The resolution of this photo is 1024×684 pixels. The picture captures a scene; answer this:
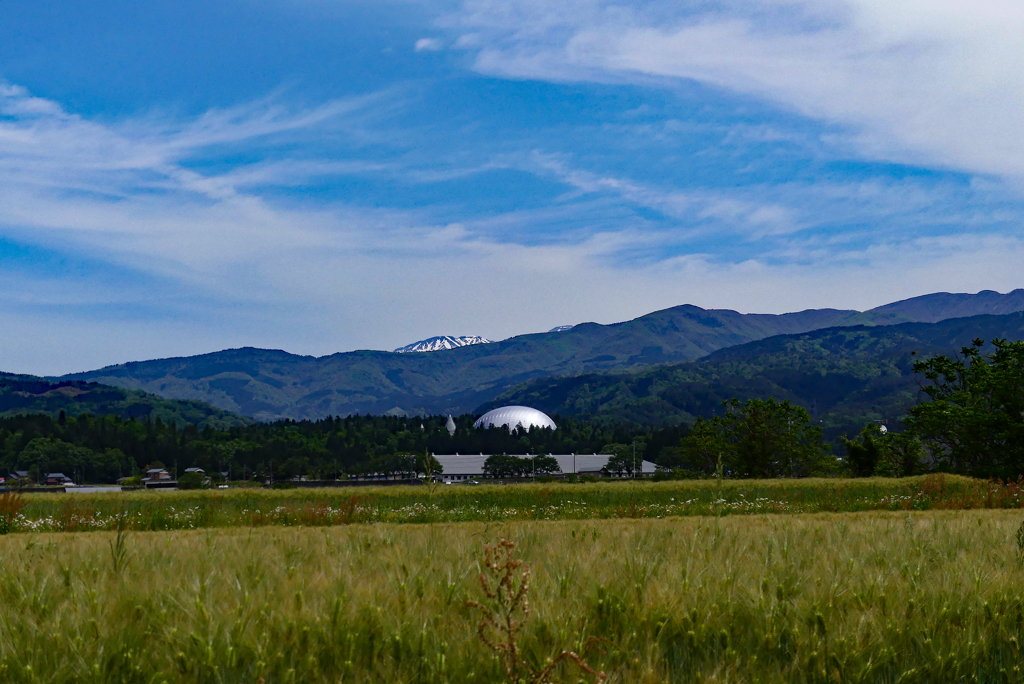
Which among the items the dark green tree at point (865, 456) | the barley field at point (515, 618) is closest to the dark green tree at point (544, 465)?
the dark green tree at point (865, 456)

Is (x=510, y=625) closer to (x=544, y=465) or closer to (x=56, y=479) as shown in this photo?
(x=544, y=465)

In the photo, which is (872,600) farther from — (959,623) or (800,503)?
(800,503)

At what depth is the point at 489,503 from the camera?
96.6 feet

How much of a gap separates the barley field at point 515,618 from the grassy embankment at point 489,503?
612 inches

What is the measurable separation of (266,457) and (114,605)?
192841mm

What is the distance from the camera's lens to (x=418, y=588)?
16.5 feet

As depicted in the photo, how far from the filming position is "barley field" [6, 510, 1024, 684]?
409 cm

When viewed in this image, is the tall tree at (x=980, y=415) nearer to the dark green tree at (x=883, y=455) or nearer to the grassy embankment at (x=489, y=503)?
the dark green tree at (x=883, y=455)

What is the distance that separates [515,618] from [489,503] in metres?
25.5

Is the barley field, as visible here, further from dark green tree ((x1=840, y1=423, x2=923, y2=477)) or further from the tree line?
dark green tree ((x1=840, y1=423, x2=923, y2=477))

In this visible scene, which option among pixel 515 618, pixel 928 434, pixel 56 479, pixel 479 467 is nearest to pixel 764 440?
pixel 928 434

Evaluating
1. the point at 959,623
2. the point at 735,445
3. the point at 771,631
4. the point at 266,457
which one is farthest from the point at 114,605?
the point at 266,457

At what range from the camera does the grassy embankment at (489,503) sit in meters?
23.1

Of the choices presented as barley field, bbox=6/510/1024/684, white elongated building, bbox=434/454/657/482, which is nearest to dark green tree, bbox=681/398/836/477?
barley field, bbox=6/510/1024/684
